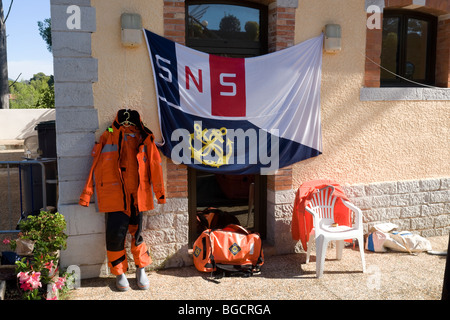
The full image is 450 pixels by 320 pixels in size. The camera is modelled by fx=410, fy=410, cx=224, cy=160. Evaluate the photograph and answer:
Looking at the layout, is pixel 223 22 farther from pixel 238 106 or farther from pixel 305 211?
pixel 305 211

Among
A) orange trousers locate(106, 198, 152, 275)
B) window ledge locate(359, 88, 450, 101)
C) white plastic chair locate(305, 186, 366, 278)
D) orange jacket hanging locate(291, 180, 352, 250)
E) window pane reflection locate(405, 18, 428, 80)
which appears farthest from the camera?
window pane reflection locate(405, 18, 428, 80)

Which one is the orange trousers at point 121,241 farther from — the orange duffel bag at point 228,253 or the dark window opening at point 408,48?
the dark window opening at point 408,48

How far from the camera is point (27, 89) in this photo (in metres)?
48.8

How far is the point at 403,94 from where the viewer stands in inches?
219

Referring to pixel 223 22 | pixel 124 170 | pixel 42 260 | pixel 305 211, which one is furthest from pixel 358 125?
pixel 42 260

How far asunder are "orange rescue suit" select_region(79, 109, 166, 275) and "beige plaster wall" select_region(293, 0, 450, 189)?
1.92m

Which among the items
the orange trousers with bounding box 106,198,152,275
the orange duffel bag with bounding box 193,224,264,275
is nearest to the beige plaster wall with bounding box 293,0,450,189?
the orange duffel bag with bounding box 193,224,264,275

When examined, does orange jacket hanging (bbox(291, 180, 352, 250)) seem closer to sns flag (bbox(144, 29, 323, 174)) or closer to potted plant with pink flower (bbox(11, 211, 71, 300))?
sns flag (bbox(144, 29, 323, 174))

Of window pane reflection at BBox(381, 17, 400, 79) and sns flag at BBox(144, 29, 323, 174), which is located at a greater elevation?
window pane reflection at BBox(381, 17, 400, 79)

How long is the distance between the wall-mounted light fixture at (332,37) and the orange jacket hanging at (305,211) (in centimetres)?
165

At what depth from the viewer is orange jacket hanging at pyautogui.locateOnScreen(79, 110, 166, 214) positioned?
4.09 meters

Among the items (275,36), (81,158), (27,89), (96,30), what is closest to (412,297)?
(275,36)

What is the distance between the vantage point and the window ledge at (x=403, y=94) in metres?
5.36

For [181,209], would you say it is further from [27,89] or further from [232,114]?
[27,89]
